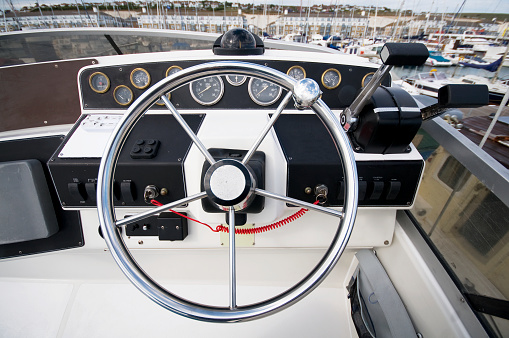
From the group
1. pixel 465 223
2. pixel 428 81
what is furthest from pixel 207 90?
pixel 428 81

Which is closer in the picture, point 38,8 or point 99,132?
point 99,132

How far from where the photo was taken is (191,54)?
1377 mm

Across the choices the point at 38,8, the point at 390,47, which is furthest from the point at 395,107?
the point at 38,8

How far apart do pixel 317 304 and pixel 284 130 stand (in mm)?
957

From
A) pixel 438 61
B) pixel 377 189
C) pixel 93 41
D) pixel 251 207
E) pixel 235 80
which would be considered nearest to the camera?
pixel 251 207

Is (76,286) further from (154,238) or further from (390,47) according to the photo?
(390,47)

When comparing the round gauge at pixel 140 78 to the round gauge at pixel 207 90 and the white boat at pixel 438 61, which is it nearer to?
the round gauge at pixel 207 90

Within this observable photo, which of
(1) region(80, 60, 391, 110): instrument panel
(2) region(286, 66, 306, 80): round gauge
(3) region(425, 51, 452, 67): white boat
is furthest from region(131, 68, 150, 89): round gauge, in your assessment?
(3) region(425, 51, 452, 67): white boat

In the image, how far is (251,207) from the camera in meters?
0.94

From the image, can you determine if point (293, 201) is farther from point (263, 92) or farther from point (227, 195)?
point (263, 92)

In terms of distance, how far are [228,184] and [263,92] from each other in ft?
2.73

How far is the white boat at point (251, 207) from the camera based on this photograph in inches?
32.6

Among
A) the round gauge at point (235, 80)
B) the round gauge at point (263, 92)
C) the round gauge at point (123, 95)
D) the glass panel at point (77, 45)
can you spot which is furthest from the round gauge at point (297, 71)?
the glass panel at point (77, 45)

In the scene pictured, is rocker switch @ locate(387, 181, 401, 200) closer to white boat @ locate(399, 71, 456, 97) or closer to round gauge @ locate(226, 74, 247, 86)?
round gauge @ locate(226, 74, 247, 86)
